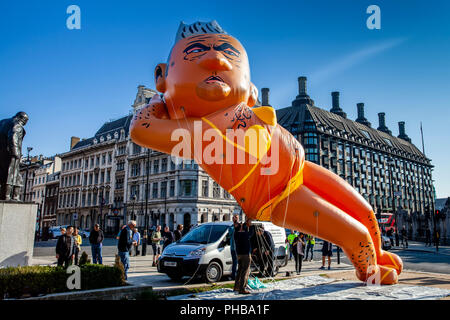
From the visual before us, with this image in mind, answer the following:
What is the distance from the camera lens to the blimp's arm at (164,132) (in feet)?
21.5

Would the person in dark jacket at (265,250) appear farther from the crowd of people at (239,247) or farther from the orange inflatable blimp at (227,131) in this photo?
the orange inflatable blimp at (227,131)

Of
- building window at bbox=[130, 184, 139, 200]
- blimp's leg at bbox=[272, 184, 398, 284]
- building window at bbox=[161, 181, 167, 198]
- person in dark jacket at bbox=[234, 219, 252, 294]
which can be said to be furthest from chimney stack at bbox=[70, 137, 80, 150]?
blimp's leg at bbox=[272, 184, 398, 284]

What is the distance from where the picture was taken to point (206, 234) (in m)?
11.8

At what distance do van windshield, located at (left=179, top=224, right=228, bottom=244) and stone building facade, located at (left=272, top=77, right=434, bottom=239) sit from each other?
4305cm

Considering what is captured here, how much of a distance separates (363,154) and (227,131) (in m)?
79.2

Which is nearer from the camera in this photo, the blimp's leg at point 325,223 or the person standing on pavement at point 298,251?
the blimp's leg at point 325,223

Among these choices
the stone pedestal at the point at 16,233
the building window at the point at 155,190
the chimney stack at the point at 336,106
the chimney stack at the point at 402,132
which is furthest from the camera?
the chimney stack at the point at 402,132

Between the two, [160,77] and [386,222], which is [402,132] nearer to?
[386,222]

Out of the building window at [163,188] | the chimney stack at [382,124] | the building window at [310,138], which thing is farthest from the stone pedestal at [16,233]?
the chimney stack at [382,124]

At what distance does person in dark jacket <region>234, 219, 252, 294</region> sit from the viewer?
8.45m

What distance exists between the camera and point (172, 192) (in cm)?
5228

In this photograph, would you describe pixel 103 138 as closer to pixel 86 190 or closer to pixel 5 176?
pixel 86 190

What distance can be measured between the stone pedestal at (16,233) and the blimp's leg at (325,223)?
23.3ft

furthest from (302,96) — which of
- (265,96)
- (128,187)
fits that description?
(128,187)
